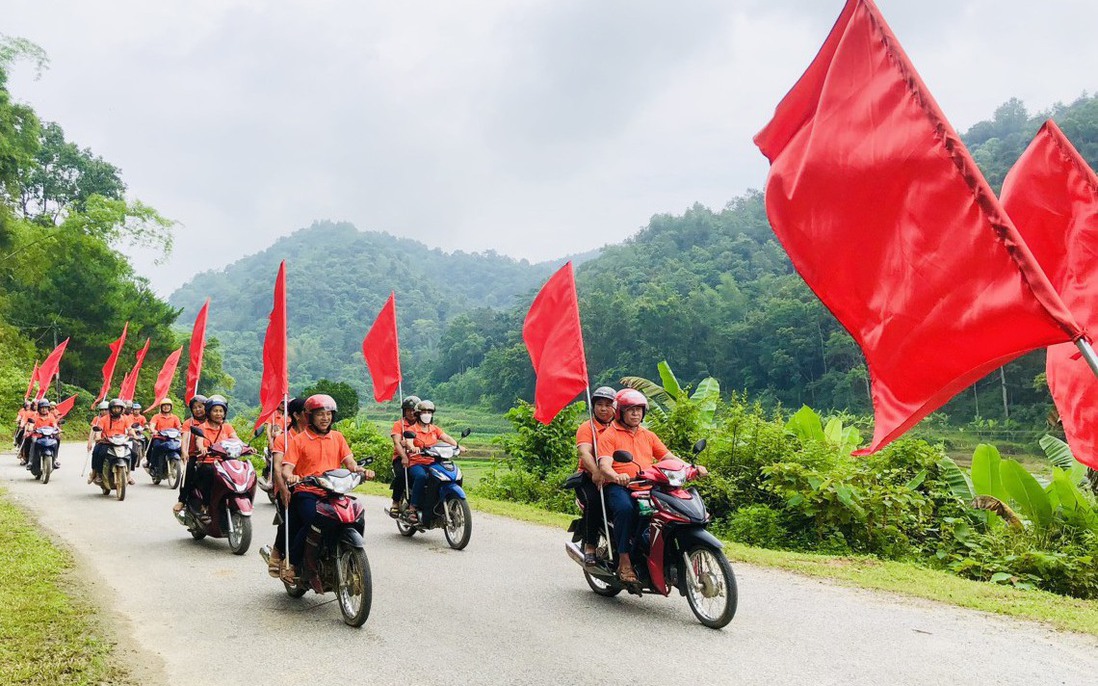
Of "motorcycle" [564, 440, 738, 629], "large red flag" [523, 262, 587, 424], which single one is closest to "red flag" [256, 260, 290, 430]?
"large red flag" [523, 262, 587, 424]

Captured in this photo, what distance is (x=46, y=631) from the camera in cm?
557

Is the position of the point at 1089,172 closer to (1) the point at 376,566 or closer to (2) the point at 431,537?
(1) the point at 376,566

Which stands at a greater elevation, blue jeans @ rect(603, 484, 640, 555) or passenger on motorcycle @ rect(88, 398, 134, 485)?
passenger on motorcycle @ rect(88, 398, 134, 485)

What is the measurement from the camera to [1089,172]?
309 centimetres

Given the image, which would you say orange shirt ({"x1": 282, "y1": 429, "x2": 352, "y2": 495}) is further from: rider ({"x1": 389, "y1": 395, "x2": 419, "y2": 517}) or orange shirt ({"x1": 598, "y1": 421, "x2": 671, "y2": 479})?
rider ({"x1": 389, "y1": 395, "x2": 419, "y2": 517})

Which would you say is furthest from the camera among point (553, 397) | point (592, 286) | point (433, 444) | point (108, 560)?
point (592, 286)

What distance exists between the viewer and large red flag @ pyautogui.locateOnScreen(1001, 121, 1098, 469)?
2.94 meters

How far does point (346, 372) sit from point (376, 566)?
10407cm

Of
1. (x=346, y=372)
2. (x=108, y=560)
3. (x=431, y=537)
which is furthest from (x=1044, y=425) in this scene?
(x=346, y=372)

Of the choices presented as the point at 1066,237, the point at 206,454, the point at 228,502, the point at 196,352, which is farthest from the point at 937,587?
the point at 196,352

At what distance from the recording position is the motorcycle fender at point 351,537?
6.01 m

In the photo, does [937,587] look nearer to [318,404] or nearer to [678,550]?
[678,550]

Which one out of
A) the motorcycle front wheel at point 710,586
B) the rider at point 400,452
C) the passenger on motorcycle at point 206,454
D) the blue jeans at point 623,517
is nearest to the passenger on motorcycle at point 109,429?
the passenger on motorcycle at point 206,454

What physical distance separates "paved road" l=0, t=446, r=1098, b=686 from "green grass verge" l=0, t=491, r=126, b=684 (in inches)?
9.7
